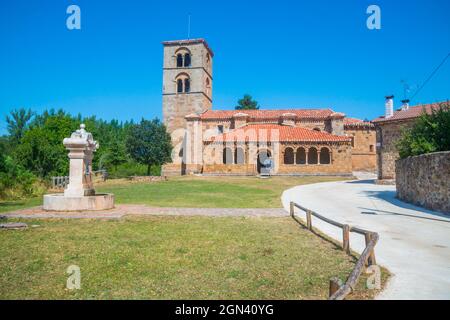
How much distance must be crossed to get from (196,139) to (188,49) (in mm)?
14540

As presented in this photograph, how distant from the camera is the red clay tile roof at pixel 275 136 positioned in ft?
116

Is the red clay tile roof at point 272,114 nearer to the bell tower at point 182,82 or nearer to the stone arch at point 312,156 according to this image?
the bell tower at point 182,82

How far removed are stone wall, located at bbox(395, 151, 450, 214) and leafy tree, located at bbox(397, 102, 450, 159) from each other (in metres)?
0.68

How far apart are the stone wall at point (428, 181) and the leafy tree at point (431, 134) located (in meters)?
0.68

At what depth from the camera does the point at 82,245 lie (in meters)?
6.48

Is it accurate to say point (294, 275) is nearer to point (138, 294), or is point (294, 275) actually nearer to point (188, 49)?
point (138, 294)

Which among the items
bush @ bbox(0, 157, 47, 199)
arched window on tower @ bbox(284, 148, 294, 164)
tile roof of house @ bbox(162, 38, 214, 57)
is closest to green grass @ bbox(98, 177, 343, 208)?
bush @ bbox(0, 157, 47, 199)

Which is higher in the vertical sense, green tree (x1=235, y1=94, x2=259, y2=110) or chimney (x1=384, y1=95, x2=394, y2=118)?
green tree (x1=235, y1=94, x2=259, y2=110)

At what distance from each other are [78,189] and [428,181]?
1350cm

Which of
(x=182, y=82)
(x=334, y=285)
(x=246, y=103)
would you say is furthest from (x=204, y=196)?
(x=246, y=103)

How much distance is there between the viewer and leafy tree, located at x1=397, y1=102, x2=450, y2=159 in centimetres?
1323
